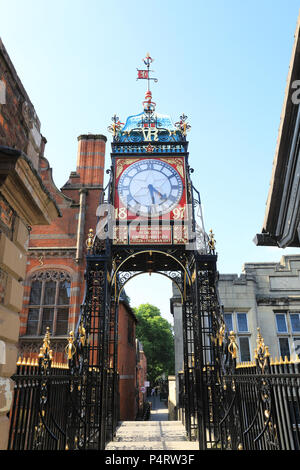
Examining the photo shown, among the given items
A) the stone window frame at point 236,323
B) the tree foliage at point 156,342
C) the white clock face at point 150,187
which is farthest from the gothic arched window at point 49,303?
the tree foliage at point 156,342

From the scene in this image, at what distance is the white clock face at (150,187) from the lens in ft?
35.3

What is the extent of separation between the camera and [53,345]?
44.8 ft

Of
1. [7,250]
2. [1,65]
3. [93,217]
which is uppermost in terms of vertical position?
[93,217]

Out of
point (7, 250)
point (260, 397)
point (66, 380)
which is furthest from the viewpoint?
point (66, 380)

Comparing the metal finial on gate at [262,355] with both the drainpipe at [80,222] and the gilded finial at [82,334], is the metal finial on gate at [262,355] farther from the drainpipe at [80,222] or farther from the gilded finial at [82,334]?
the drainpipe at [80,222]

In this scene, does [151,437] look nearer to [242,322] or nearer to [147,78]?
[242,322]

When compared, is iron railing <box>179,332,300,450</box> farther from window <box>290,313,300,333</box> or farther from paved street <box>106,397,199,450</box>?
window <box>290,313,300,333</box>

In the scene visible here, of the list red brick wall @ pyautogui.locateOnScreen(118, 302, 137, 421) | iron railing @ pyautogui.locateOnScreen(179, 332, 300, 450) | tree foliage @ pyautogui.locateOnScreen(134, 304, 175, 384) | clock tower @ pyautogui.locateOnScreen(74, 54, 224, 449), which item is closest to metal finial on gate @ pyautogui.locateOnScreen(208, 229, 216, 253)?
clock tower @ pyautogui.locateOnScreen(74, 54, 224, 449)

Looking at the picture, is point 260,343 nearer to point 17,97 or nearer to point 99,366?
point 99,366

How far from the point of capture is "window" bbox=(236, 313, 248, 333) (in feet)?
48.7

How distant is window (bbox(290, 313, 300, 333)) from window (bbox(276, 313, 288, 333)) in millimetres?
343

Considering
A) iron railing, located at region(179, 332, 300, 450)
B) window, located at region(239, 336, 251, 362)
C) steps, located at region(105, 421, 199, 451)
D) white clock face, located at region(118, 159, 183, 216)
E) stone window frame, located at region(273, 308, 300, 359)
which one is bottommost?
steps, located at region(105, 421, 199, 451)
